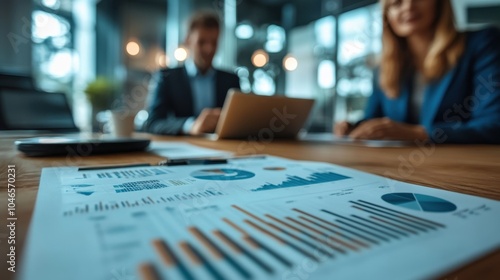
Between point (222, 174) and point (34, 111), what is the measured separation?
1.44 meters

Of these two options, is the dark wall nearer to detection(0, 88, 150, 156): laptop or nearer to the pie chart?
detection(0, 88, 150, 156): laptop

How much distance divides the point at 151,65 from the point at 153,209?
15.6 feet

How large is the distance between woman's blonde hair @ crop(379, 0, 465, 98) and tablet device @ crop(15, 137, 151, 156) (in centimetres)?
111

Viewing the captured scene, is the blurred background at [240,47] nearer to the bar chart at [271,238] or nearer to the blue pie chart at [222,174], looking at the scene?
the blue pie chart at [222,174]

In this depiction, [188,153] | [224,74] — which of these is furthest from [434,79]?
[224,74]

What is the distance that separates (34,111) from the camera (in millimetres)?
1408

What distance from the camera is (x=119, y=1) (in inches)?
176

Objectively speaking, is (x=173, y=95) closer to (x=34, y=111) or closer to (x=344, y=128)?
(x=34, y=111)

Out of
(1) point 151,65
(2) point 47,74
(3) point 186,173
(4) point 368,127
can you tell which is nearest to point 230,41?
(1) point 151,65

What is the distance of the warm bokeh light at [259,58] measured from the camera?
4449 millimetres

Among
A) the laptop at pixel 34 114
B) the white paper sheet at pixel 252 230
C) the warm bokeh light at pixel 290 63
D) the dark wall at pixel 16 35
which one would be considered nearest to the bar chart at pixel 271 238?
the white paper sheet at pixel 252 230

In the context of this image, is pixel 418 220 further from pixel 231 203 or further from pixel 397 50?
pixel 397 50

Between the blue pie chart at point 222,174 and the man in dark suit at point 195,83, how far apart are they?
1191 mm

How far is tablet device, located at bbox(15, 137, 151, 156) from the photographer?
50 centimetres
